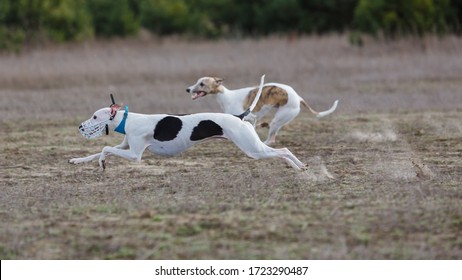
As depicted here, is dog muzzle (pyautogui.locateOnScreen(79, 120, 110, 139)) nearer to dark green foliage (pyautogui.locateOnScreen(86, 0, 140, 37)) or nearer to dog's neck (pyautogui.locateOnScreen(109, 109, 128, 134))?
dog's neck (pyautogui.locateOnScreen(109, 109, 128, 134))

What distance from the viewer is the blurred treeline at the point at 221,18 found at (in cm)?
3158

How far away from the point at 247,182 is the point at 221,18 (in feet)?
114

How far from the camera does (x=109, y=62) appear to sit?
1075 inches

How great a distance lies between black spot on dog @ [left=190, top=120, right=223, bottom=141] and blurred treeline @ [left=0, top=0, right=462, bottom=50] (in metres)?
19.5

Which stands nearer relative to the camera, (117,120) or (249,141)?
(249,141)

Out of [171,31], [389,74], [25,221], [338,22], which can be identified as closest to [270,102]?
[25,221]

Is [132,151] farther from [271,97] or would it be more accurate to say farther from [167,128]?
[271,97]

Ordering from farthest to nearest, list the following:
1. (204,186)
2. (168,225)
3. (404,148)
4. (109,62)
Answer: (109,62) → (404,148) → (204,186) → (168,225)

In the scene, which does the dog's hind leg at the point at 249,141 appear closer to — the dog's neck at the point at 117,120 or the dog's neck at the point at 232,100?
the dog's neck at the point at 117,120

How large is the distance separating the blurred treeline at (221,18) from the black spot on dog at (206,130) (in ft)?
64.0

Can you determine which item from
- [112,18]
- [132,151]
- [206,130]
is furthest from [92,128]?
[112,18]

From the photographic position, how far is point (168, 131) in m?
10.7

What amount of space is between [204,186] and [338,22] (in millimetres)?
31781

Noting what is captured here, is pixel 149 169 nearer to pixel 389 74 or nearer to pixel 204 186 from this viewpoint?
pixel 204 186
